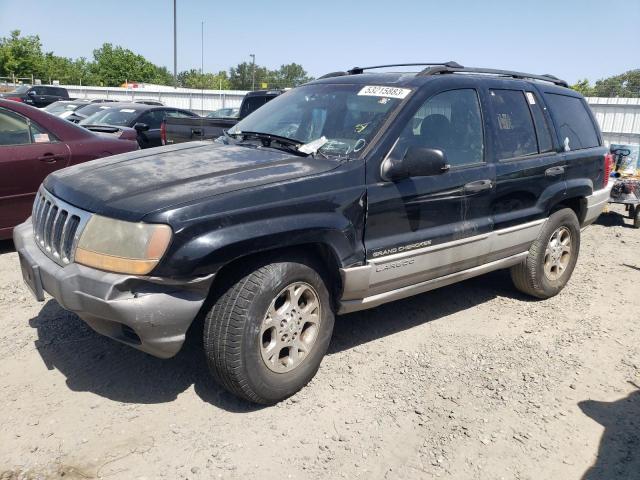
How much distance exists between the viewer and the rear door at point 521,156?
428 centimetres

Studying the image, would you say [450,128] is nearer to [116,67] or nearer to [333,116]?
[333,116]

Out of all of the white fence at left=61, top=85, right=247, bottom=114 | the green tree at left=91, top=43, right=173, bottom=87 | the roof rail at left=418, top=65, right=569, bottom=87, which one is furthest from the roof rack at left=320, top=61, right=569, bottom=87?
the green tree at left=91, top=43, right=173, bottom=87

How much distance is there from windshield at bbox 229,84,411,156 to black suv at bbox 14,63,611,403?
2 centimetres

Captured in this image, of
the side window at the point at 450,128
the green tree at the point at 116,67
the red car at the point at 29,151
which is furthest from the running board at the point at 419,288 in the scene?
the green tree at the point at 116,67

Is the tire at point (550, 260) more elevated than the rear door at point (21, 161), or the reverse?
the rear door at point (21, 161)

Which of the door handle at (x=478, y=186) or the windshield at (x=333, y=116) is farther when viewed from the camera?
the door handle at (x=478, y=186)

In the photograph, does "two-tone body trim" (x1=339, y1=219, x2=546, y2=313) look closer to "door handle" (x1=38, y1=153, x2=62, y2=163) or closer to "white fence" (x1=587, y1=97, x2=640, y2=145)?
"door handle" (x1=38, y1=153, x2=62, y2=163)

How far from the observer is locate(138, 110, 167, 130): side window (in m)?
11.2

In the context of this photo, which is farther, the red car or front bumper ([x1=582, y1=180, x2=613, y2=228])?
the red car

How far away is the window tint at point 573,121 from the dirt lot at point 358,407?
171 cm

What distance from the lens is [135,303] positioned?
2.68m

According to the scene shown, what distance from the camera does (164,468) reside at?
8.61 feet

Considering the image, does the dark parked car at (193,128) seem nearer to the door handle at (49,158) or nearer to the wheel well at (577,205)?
the door handle at (49,158)

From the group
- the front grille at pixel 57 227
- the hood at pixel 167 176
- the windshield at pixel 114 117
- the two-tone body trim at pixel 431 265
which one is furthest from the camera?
the windshield at pixel 114 117
